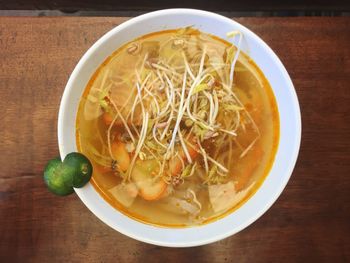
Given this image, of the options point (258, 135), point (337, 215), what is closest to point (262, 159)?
point (258, 135)

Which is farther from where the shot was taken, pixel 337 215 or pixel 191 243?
pixel 337 215

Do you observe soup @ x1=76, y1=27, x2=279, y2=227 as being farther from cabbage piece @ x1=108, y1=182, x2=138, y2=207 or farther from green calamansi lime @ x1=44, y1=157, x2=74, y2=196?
green calamansi lime @ x1=44, y1=157, x2=74, y2=196

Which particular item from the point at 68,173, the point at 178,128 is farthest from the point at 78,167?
the point at 178,128

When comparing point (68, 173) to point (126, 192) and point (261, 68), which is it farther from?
point (261, 68)

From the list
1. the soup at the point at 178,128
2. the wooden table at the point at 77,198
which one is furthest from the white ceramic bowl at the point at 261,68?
the wooden table at the point at 77,198

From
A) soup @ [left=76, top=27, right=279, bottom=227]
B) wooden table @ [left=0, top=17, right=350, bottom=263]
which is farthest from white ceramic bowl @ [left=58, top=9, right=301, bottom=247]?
wooden table @ [left=0, top=17, right=350, bottom=263]

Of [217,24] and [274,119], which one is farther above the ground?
[217,24]

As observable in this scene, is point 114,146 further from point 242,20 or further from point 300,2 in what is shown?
point 300,2
